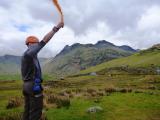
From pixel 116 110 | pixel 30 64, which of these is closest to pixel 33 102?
pixel 30 64

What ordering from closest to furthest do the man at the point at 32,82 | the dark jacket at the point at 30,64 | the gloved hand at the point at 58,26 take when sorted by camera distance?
1. the gloved hand at the point at 58,26
2. the dark jacket at the point at 30,64
3. the man at the point at 32,82

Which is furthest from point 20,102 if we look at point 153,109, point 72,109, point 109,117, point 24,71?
point 24,71

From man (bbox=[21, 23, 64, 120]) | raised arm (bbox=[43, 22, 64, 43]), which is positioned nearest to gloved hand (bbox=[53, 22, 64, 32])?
raised arm (bbox=[43, 22, 64, 43])

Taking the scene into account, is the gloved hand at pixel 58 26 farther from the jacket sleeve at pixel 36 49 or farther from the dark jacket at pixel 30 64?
the dark jacket at pixel 30 64

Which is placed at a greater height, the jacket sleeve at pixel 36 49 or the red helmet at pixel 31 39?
the red helmet at pixel 31 39

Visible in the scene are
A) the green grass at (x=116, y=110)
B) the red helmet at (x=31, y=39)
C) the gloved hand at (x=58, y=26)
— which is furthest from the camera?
the green grass at (x=116, y=110)

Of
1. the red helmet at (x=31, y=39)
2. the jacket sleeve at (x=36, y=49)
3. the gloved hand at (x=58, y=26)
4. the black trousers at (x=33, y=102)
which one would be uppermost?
the gloved hand at (x=58, y=26)

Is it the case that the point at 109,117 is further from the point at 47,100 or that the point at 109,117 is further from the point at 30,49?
the point at 30,49

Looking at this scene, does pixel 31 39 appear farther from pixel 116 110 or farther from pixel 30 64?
pixel 116 110

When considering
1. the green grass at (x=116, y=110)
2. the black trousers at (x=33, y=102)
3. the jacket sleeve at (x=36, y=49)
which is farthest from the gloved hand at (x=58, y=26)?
the green grass at (x=116, y=110)

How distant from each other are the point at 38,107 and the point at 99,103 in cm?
1380

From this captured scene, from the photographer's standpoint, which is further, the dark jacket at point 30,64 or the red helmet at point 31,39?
the red helmet at point 31,39

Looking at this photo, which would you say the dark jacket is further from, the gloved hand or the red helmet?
the gloved hand

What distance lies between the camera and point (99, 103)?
23.6 m
